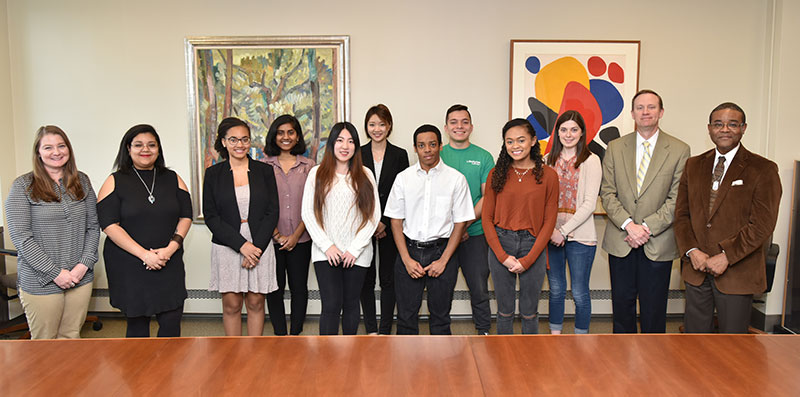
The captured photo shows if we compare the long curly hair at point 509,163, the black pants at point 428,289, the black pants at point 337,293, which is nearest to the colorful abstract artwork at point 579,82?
the long curly hair at point 509,163

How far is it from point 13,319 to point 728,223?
5.14m

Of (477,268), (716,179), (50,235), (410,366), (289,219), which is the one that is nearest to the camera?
(410,366)

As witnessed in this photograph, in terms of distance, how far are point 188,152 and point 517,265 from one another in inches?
114

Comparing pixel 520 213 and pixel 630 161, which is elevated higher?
pixel 630 161

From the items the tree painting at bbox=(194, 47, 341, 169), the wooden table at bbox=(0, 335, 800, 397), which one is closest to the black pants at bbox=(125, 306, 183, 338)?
the wooden table at bbox=(0, 335, 800, 397)

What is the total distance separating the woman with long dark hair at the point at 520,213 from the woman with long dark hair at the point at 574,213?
0.83ft

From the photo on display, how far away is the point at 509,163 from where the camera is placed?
3.23 meters

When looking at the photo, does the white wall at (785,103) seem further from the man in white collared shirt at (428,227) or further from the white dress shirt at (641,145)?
the man in white collared shirt at (428,227)

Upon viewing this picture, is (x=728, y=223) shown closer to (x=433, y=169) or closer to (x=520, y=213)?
(x=520, y=213)

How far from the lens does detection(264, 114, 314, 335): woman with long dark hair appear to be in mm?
3508

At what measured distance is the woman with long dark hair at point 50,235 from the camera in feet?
9.42

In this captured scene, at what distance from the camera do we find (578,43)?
4.26m

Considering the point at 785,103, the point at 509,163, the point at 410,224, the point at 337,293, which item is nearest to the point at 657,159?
the point at 509,163

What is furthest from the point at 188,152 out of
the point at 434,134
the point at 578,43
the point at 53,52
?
the point at 578,43
